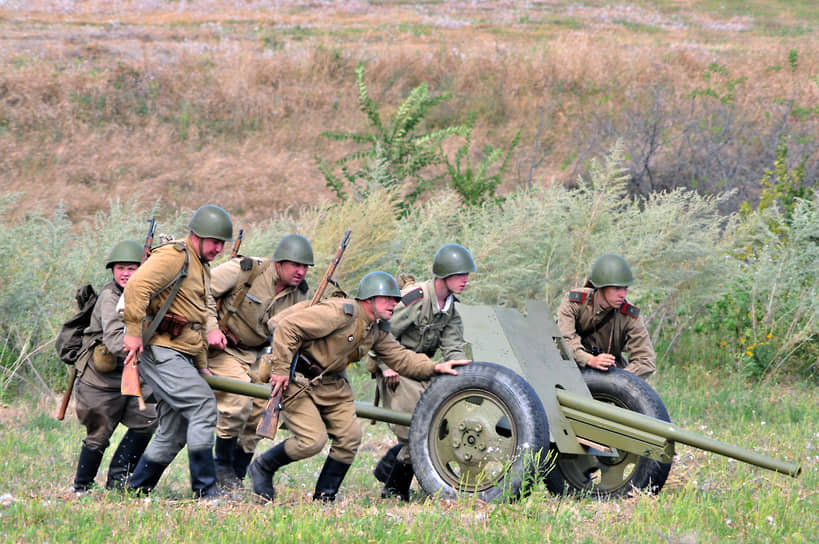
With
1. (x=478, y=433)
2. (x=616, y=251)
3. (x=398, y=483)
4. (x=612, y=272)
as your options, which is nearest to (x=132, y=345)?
(x=478, y=433)

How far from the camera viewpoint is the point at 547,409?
6.36m

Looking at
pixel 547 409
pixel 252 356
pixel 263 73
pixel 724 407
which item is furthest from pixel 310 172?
pixel 547 409

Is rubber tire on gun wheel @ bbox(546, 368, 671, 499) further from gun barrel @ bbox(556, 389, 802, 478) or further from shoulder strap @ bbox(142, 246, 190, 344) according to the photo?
shoulder strap @ bbox(142, 246, 190, 344)

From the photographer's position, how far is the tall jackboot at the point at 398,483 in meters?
7.32

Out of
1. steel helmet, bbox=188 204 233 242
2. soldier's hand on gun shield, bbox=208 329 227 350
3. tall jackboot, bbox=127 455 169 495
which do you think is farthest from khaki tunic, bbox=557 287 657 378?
tall jackboot, bbox=127 455 169 495

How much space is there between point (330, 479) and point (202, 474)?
95 centimetres

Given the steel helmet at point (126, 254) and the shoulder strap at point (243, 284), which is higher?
the steel helmet at point (126, 254)

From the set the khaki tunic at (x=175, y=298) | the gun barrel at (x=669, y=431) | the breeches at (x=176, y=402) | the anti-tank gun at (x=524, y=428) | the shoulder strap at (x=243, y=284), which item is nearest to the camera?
the gun barrel at (x=669, y=431)

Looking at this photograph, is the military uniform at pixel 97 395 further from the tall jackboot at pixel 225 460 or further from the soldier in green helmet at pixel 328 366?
the soldier in green helmet at pixel 328 366

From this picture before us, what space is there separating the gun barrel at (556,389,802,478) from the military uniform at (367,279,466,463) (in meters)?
1.26

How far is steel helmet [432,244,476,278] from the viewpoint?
23.8 feet

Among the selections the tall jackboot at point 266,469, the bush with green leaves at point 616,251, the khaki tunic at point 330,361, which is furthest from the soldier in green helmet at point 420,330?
the bush with green leaves at point 616,251

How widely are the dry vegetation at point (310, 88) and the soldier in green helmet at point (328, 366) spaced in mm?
15517

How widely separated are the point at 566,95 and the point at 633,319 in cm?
2323
